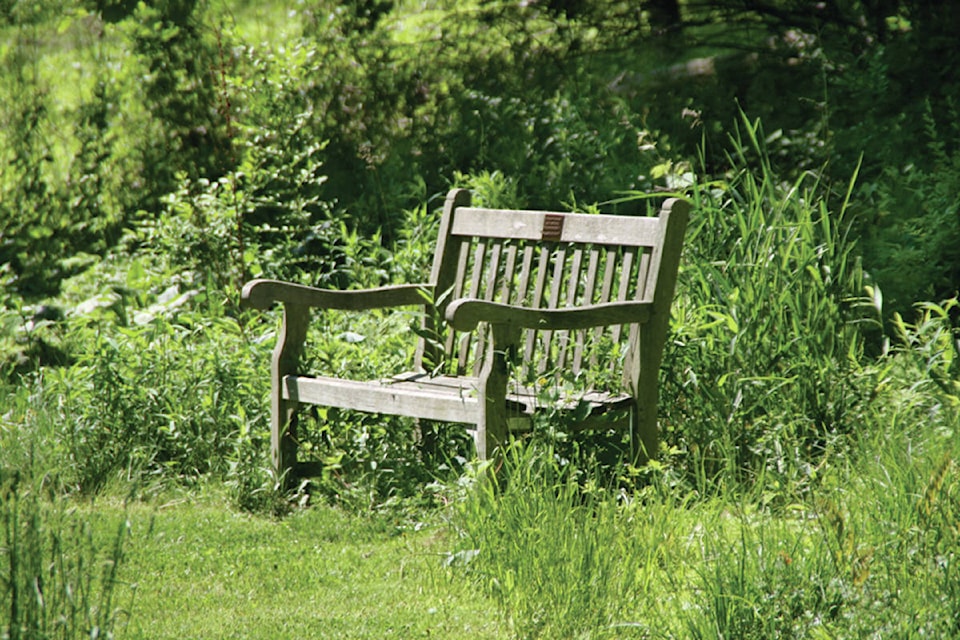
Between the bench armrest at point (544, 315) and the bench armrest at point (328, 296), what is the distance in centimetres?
81

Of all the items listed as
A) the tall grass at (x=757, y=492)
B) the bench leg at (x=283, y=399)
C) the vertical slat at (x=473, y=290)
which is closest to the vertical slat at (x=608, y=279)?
the tall grass at (x=757, y=492)

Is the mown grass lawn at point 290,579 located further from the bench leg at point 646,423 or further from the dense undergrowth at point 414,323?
the bench leg at point 646,423

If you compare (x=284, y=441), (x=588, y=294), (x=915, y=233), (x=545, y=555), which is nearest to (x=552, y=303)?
(x=588, y=294)

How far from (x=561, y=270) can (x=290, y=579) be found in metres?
1.58

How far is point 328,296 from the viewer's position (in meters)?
4.41

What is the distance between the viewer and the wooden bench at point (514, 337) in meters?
3.72

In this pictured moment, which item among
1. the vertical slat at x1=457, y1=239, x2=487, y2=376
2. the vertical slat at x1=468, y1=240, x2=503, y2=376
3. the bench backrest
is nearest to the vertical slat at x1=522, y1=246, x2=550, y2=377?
the bench backrest

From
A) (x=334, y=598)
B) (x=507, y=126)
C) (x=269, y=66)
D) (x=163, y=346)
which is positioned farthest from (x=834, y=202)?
(x=334, y=598)

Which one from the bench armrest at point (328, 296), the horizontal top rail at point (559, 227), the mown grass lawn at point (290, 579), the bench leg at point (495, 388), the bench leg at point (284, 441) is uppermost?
the horizontal top rail at point (559, 227)

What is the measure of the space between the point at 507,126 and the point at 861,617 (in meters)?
5.65

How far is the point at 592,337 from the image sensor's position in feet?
14.1

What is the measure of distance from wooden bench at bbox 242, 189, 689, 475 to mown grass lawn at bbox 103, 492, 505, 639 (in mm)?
365

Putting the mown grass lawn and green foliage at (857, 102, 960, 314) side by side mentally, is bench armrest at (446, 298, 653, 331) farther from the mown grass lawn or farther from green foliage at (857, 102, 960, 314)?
green foliage at (857, 102, 960, 314)

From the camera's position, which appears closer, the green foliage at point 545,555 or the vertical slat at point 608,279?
the green foliage at point 545,555
